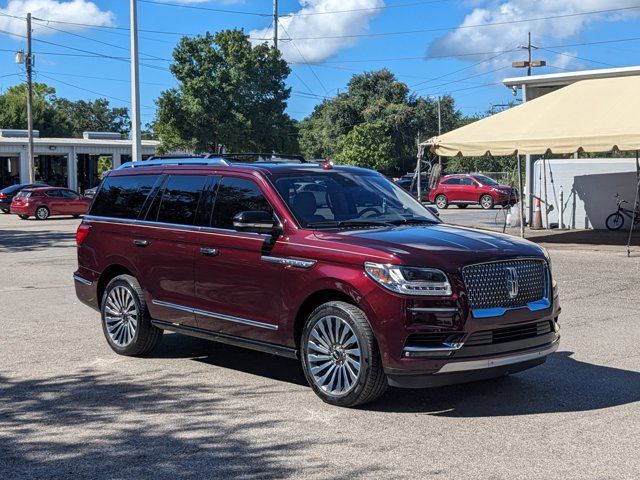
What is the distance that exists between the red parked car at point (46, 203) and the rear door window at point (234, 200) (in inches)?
1158

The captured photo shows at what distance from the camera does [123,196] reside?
27.5 feet

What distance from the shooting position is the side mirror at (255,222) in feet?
21.6

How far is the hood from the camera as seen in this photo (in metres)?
5.87

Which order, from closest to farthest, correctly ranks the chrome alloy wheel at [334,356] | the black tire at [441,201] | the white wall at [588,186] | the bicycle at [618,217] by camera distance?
the chrome alloy wheel at [334,356] → the bicycle at [618,217] → the white wall at [588,186] → the black tire at [441,201]

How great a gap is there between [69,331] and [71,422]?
3.71 m

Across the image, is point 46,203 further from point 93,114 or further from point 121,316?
point 93,114

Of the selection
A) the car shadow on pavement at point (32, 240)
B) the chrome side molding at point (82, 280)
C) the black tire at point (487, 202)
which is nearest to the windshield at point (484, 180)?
the black tire at point (487, 202)

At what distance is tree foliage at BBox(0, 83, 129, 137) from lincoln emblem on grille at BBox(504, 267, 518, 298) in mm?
81537

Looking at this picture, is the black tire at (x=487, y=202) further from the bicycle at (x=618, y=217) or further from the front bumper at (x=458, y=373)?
the front bumper at (x=458, y=373)

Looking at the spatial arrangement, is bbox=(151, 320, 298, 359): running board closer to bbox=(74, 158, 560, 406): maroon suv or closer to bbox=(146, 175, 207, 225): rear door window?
bbox=(74, 158, 560, 406): maroon suv

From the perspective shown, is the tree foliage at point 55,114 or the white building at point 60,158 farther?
the tree foliage at point 55,114

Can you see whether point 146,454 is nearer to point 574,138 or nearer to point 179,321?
point 179,321

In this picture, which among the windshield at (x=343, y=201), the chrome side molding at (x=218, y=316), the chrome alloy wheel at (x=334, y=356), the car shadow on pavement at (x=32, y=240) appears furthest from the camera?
the car shadow on pavement at (x=32, y=240)

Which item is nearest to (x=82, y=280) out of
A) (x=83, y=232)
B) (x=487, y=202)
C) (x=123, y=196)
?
(x=83, y=232)
